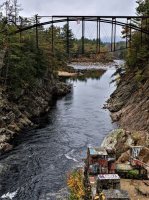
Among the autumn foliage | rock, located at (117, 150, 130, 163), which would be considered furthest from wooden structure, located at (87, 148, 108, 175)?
the autumn foliage

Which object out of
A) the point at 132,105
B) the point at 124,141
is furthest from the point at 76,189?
the point at 132,105

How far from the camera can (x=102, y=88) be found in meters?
96.8

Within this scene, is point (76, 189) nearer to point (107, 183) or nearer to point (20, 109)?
point (107, 183)

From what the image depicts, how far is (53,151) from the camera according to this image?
41906mm

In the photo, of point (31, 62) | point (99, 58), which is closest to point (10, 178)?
point (31, 62)


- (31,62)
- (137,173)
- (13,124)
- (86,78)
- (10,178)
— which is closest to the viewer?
(137,173)

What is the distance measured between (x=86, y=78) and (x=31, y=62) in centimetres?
5562

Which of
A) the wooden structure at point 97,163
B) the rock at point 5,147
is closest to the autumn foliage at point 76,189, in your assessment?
the wooden structure at point 97,163

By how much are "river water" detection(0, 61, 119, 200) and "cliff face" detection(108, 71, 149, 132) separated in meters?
2.03

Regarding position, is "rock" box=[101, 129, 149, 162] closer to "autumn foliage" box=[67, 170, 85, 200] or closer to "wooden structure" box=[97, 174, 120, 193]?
"wooden structure" box=[97, 174, 120, 193]

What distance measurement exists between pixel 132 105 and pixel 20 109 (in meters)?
17.0

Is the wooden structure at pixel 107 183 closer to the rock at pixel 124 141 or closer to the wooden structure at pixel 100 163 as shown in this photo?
the wooden structure at pixel 100 163

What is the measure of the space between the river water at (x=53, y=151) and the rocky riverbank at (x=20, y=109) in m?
1.48

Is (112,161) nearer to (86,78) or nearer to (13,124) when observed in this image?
(13,124)
